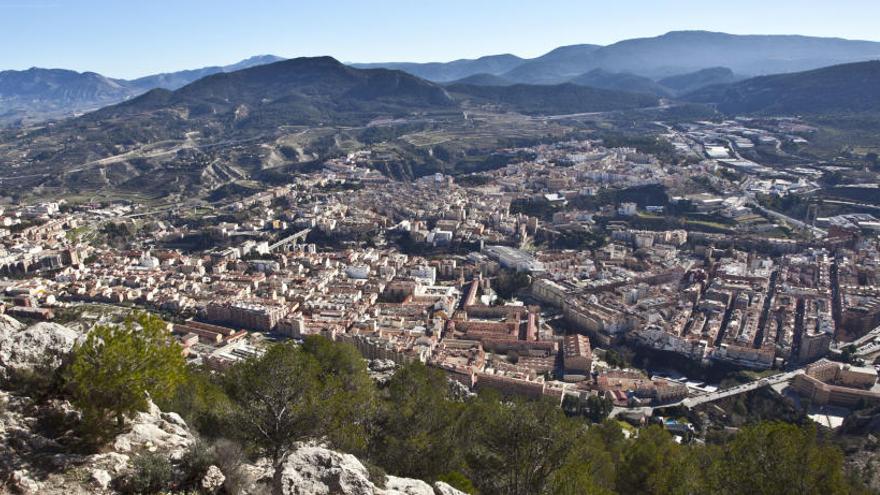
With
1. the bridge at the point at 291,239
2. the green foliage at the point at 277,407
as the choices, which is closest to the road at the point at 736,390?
the green foliage at the point at 277,407

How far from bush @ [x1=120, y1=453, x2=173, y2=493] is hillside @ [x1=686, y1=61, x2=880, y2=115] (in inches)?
4369

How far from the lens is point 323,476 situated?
6574 millimetres

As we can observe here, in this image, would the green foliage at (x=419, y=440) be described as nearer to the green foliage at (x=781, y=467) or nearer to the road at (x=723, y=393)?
the green foliage at (x=781, y=467)

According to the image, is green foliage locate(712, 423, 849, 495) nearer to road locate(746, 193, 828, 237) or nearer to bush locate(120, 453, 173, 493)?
bush locate(120, 453, 173, 493)

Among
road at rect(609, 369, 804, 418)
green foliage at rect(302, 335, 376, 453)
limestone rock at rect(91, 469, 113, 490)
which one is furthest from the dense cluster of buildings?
limestone rock at rect(91, 469, 113, 490)

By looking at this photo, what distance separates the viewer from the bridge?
1828 inches

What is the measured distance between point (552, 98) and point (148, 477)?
140 meters

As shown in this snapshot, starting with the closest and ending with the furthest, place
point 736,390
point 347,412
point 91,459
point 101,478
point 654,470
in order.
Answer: point 101,478 → point 91,459 → point 347,412 → point 654,470 → point 736,390

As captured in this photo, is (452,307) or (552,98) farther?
(552,98)

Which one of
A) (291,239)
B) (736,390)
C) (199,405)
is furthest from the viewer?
(291,239)

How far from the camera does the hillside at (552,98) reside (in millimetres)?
129750

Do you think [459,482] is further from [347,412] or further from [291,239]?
[291,239]

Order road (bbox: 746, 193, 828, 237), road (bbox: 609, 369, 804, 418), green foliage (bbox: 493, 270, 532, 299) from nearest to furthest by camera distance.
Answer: road (bbox: 609, 369, 804, 418) < green foliage (bbox: 493, 270, 532, 299) < road (bbox: 746, 193, 828, 237)

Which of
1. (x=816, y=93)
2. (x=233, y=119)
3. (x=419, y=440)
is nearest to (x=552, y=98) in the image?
(x=816, y=93)
